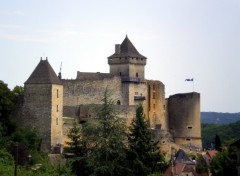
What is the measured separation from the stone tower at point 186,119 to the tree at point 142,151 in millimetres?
26392

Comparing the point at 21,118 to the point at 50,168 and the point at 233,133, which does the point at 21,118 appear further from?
the point at 233,133

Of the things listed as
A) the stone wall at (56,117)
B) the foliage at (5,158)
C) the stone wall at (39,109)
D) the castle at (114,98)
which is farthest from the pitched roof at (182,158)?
the foliage at (5,158)

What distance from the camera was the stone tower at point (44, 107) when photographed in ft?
194

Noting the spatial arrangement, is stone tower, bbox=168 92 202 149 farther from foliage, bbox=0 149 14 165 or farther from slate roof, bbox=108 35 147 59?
foliage, bbox=0 149 14 165

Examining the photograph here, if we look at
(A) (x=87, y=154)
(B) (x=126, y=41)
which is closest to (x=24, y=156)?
(A) (x=87, y=154)

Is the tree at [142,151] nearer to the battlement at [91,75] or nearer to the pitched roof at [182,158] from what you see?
the pitched roof at [182,158]

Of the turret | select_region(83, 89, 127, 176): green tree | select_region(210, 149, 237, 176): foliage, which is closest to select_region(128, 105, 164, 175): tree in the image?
select_region(83, 89, 127, 176): green tree

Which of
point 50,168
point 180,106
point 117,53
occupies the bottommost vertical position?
point 50,168

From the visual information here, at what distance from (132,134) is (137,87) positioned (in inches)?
902

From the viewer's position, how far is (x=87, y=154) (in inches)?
1908

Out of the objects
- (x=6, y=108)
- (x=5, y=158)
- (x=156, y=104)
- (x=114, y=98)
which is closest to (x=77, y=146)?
(x=5, y=158)

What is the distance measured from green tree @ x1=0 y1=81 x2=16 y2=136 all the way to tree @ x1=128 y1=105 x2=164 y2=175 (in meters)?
11.8

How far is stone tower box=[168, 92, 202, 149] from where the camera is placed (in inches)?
3041

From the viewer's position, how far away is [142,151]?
49.6m
